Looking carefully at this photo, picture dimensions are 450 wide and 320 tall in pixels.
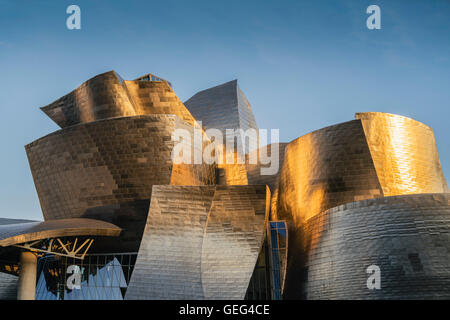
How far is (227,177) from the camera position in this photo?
85.6ft

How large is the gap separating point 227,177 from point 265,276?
7589 mm

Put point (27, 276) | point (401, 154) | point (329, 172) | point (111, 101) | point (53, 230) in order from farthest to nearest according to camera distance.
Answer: point (111, 101), point (401, 154), point (329, 172), point (27, 276), point (53, 230)

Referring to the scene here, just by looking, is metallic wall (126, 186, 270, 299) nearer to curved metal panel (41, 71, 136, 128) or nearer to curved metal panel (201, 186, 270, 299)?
curved metal panel (201, 186, 270, 299)

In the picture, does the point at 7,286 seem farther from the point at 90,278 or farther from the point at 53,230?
the point at 53,230

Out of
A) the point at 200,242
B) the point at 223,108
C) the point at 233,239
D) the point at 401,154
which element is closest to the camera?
the point at 200,242

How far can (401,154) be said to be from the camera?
2261 cm

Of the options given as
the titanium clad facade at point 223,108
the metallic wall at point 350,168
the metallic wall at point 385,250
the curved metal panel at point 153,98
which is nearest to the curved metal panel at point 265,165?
the titanium clad facade at point 223,108

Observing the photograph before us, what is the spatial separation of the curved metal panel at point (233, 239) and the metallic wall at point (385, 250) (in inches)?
103

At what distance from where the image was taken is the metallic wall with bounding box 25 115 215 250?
21.8 metres

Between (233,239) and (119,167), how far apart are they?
6883 millimetres

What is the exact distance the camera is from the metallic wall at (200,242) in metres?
17.4

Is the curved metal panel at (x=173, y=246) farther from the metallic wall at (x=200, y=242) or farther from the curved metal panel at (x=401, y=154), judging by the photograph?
the curved metal panel at (x=401, y=154)

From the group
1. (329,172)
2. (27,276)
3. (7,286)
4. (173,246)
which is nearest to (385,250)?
(329,172)

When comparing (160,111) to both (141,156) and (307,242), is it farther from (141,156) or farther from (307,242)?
(307,242)
